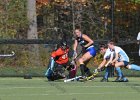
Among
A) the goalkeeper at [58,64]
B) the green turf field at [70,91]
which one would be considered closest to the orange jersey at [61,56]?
the goalkeeper at [58,64]

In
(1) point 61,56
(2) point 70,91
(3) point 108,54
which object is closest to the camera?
(2) point 70,91

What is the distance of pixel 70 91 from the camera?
1417cm

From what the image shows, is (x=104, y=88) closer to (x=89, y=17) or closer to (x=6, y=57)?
(x=6, y=57)

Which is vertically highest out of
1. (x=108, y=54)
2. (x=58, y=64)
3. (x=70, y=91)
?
(x=108, y=54)

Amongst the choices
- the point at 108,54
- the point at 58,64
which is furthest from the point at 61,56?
the point at 108,54

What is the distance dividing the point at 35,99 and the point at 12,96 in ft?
2.43

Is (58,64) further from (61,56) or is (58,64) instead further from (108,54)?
(108,54)

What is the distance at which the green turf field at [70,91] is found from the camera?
1283 centimetres

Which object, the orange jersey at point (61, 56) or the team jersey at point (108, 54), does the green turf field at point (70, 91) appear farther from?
the team jersey at point (108, 54)

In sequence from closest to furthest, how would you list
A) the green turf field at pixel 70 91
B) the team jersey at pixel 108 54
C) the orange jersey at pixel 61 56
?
the green turf field at pixel 70 91 < the orange jersey at pixel 61 56 < the team jersey at pixel 108 54

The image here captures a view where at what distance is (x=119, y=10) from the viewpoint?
2631cm

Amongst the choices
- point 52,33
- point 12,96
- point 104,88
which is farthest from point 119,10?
point 12,96

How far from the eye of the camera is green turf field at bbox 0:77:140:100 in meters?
Answer: 12.8

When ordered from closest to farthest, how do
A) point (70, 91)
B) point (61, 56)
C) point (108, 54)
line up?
point (70, 91), point (61, 56), point (108, 54)
